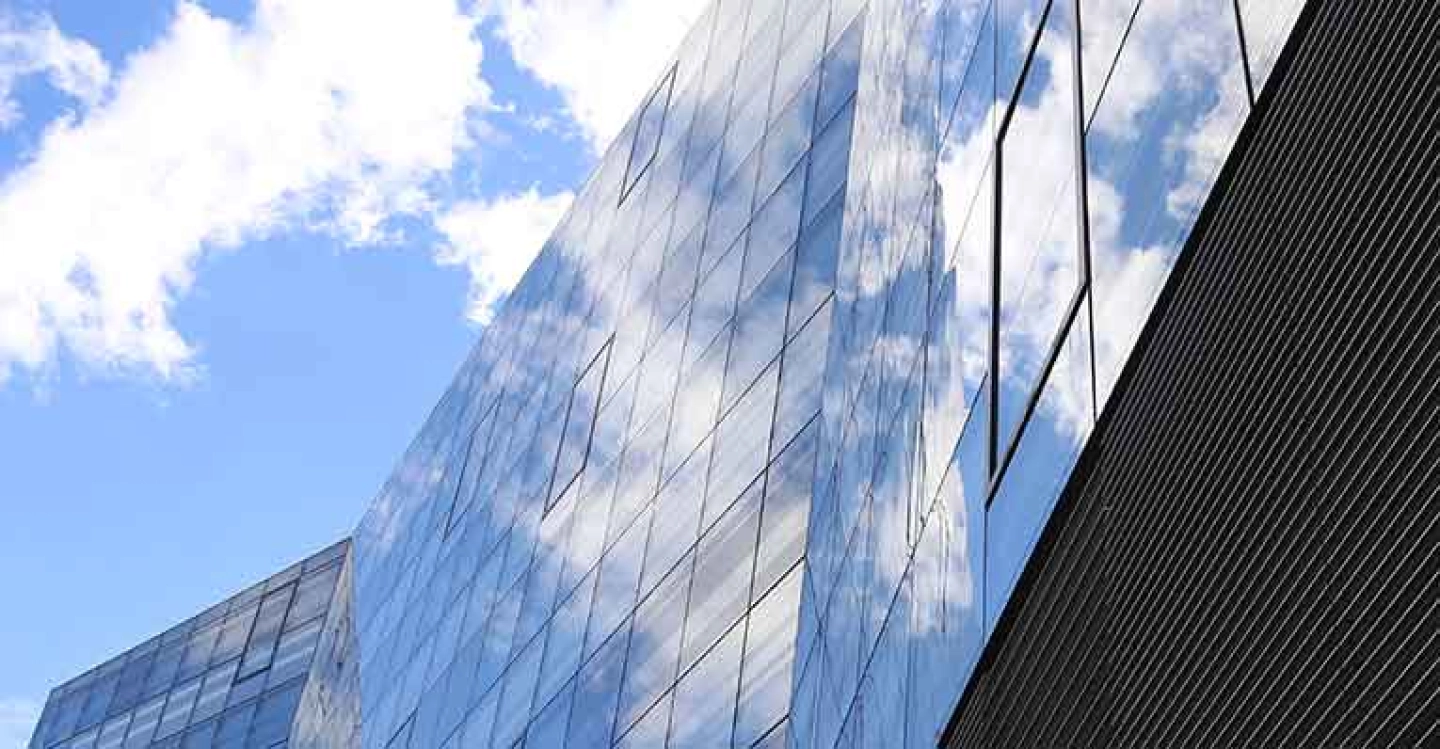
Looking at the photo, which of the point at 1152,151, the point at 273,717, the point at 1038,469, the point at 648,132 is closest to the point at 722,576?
the point at 1038,469

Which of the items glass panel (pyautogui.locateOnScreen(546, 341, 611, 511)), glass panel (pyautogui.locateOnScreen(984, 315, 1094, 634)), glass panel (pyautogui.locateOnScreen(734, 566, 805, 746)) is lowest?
glass panel (pyautogui.locateOnScreen(984, 315, 1094, 634))

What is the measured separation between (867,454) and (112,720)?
134 feet

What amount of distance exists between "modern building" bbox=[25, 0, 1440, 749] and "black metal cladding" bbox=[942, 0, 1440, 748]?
0.02 meters

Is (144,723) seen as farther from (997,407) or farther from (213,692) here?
(997,407)

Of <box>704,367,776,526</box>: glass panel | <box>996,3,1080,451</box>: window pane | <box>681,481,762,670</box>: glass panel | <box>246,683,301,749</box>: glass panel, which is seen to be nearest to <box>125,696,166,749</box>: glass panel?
<box>246,683,301,749</box>: glass panel

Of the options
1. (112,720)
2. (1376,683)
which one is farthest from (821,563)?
(112,720)

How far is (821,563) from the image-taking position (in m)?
16.3

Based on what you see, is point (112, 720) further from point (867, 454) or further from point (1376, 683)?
point (1376, 683)

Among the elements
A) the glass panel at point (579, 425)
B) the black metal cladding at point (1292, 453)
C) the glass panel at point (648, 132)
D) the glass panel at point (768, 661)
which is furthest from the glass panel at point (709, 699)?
the glass panel at point (648, 132)

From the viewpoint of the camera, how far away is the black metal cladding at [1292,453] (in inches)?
224

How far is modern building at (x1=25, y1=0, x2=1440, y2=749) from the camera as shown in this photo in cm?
621

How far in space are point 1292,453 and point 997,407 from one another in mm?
5388

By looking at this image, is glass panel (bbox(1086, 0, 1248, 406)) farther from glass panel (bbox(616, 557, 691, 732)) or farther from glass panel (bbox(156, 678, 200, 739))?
glass panel (bbox(156, 678, 200, 739))

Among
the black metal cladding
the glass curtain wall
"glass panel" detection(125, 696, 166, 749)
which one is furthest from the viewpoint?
"glass panel" detection(125, 696, 166, 749)
